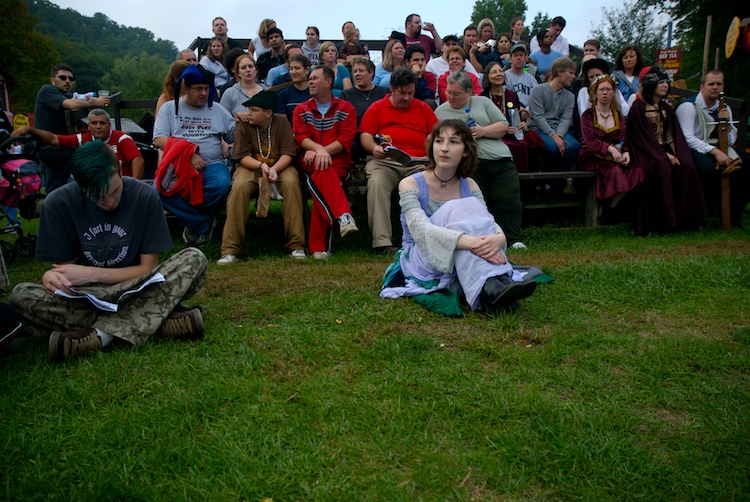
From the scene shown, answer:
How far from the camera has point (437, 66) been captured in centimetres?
879

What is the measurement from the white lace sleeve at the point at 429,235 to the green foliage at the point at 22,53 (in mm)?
32858

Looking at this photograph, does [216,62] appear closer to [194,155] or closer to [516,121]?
[194,155]

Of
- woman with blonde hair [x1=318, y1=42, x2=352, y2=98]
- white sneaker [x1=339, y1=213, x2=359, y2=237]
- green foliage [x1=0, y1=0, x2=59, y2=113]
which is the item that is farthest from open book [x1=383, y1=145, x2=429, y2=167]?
green foliage [x1=0, y1=0, x2=59, y2=113]

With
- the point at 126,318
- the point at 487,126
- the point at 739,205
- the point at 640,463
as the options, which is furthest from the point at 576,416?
the point at 739,205

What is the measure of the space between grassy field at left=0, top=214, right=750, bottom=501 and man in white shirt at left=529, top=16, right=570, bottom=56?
773 cm

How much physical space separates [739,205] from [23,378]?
7979 mm

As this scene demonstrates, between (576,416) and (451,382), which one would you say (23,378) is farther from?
(576,416)

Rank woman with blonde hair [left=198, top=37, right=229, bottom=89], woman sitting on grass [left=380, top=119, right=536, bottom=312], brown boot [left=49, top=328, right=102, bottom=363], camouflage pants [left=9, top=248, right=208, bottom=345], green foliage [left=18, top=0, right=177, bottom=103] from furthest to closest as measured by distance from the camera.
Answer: green foliage [left=18, top=0, right=177, bottom=103] < woman with blonde hair [left=198, top=37, right=229, bottom=89] < woman sitting on grass [left=380, top=119, right=536, bottom=312] < camouflage pants [left=9, top=248, right=208, bottom=345] < brown boot [left=49, top=328, right=102, bottom=363]

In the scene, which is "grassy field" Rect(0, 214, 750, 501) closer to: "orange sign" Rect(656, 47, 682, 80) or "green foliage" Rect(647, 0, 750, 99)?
"orange sign" Rect(656, 47, 682, 80)

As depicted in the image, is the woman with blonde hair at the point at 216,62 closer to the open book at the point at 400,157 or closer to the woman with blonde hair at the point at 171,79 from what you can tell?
the woman with blonde hair at the point at 171,79

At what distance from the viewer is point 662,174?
291 inches

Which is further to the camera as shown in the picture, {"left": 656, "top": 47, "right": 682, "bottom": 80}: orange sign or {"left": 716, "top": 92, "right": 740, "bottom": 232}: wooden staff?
{"left": 656, "top": 47, "right": 682, "bottom": 80}: orange sign

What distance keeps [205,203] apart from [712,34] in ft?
57.6

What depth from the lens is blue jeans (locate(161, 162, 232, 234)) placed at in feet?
21.0
